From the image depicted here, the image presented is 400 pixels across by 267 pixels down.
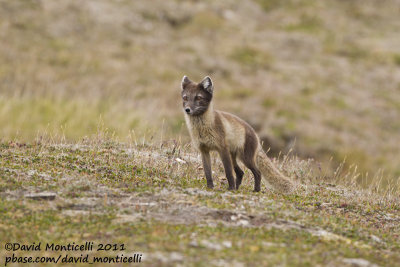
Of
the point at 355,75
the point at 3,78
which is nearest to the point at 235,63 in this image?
the point at 355,75

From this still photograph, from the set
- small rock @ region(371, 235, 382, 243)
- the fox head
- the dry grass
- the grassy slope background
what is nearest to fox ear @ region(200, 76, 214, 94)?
the fox head

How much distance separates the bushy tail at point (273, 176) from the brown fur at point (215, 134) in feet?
1.44

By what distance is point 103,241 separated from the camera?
5.16 metres

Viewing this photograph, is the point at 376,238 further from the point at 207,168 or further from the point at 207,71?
the point at 207,71

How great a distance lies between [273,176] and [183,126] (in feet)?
30.4

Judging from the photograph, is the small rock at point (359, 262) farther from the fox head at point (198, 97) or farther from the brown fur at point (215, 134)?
the fox head at point (198, 97)

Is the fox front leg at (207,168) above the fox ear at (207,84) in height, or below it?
below

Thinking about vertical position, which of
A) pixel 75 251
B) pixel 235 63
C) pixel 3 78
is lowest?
pixel 75 251

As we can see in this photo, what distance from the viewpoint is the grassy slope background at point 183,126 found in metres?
5.72

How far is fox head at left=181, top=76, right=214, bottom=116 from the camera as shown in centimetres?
795

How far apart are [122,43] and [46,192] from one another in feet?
77.1

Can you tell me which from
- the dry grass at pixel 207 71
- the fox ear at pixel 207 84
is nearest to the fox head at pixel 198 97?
the fox ear at pixel 207 84

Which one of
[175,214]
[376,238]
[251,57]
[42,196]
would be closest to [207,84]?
[175,214]

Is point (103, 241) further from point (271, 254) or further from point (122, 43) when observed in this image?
point (122, 43)
